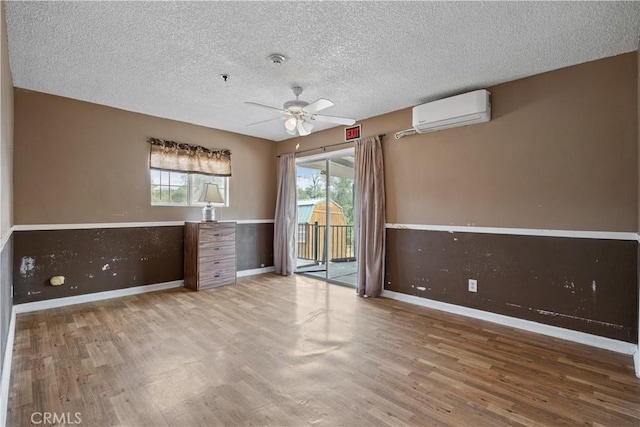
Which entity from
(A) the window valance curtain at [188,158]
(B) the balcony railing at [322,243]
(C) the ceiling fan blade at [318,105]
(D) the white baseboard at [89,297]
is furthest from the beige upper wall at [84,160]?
(C) the ceiling fan blade at [318,105]

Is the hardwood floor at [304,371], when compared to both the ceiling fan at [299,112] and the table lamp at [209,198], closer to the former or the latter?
the table lamp at [209,198]

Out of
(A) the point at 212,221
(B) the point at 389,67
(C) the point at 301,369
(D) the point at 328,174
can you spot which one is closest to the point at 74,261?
(A) the point at 212,221

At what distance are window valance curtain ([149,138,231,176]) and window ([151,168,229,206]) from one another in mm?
135

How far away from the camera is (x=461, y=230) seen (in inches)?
143

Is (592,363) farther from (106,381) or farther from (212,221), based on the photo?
(212,221)

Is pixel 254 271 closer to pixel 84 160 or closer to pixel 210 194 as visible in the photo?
pixel 210 194

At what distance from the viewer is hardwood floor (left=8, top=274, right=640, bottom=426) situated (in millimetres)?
1839

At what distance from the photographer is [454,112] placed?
3.45 metres

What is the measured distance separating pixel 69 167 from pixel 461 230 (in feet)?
15.8

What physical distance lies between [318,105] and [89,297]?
147 inches

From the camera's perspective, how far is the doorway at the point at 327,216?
5.25 m

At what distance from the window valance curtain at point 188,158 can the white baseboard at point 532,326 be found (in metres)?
3.52

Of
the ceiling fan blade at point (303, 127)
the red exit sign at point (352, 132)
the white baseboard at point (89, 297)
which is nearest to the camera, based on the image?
the ceiling fan blade at point (303, 127)
